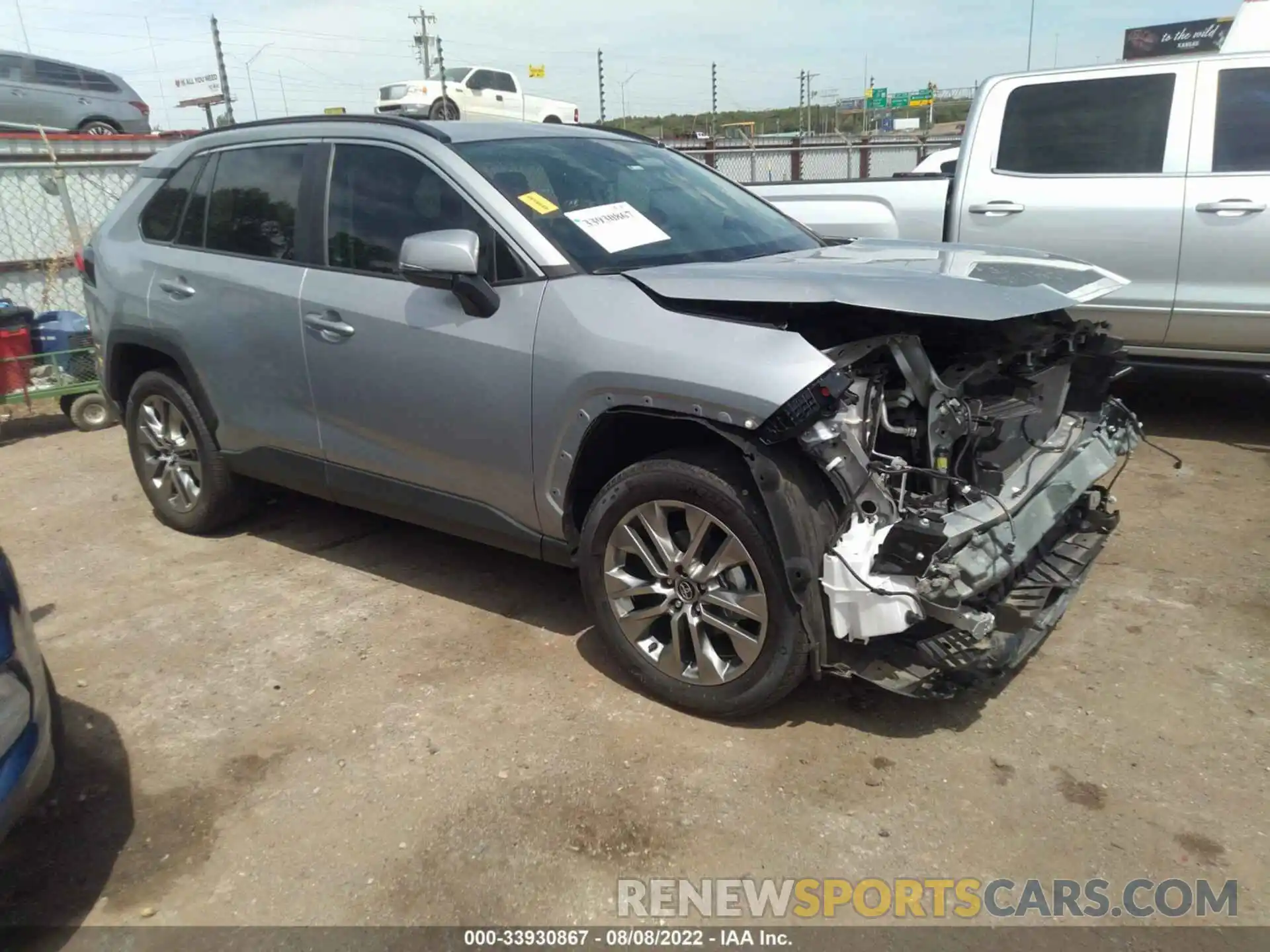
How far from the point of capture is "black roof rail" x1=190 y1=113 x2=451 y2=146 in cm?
376

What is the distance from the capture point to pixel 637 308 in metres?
3.13

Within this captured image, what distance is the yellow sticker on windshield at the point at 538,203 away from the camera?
3518 millimetres

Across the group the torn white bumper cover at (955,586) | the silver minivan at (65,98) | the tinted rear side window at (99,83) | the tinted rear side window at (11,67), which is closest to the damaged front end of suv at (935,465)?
the torn white bumper cover at (955,586)

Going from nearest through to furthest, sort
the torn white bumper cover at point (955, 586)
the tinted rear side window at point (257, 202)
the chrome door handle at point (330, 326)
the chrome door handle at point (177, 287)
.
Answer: the torn white bumper cover at point (955, 586) → the chrome door handle at point (330, 326) → the tinted rear side window at point (257, 202) → the chrome door handle at point (177, 287)

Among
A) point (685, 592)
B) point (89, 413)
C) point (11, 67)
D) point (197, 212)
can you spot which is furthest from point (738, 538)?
point (11, 67)

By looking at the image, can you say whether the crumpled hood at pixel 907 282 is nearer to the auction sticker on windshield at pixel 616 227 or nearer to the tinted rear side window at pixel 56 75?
the auction sticker on windshield at pixel 616 227

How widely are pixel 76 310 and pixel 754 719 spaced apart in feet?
28.5

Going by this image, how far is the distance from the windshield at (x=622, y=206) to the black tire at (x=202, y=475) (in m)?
1.97

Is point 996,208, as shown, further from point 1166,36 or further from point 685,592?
point 1166,36

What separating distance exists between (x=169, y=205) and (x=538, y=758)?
3334 millimetres

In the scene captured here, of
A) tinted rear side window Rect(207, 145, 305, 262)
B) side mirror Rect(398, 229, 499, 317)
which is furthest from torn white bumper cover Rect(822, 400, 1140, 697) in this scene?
tinted rear side window Rect(207, 145, 305, 262)

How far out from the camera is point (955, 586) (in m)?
2.72

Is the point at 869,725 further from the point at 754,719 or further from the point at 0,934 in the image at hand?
the point at 0,934

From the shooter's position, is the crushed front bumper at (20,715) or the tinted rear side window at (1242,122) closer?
the crushed front bumper at (20,715)
